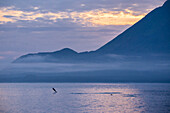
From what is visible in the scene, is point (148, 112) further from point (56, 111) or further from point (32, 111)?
point (32, 111)

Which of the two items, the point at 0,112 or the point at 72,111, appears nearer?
the point at 0,112

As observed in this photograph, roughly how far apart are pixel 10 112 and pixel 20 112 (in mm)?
2449

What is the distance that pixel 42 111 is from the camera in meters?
89.8

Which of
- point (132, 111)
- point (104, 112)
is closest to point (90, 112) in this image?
point (104, 112)

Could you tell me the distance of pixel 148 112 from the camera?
87875 millimetres

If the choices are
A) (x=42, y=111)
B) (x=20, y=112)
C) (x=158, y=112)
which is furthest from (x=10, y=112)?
(x=158, y=112)

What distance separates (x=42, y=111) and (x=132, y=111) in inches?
882

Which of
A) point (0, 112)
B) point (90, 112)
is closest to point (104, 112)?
point (90, 112)

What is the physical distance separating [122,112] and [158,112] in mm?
8665

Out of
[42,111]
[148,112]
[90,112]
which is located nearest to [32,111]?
[42,111]

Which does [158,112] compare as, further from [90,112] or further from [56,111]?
[56,111]

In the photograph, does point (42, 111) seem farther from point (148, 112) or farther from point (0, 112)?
point (148, 112)

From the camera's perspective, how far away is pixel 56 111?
90188 mm

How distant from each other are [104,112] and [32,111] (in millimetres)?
18073
